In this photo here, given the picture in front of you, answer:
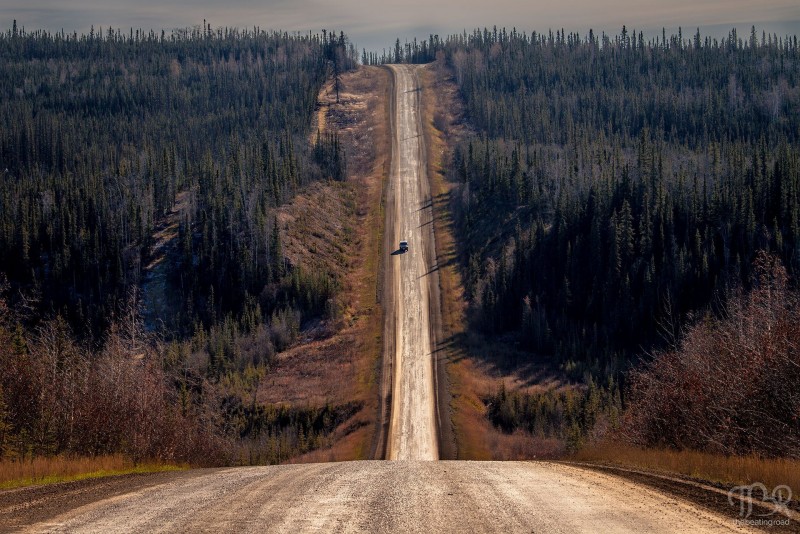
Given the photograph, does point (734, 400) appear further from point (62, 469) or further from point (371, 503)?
point (62, 469)

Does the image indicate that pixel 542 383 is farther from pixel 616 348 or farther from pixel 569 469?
pixel 569 469

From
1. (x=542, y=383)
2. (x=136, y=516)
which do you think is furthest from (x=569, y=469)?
(x=542, y=383)

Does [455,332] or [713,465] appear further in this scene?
[455,332]

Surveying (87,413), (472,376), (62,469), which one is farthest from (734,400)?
(472,376)

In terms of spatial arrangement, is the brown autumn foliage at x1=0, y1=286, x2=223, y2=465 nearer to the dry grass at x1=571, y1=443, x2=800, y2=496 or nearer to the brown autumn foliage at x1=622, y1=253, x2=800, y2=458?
the dry grass at x1=571, y1=443, x2=800, y2=496

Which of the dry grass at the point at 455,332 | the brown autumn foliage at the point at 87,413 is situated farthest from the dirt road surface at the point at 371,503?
the dry grass at the point at 455,332

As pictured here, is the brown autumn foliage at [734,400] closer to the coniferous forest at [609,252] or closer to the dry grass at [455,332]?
the dry grass at [455,332]

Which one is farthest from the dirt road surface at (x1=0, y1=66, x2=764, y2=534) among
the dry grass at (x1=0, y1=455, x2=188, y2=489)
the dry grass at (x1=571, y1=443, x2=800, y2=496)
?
the dry grass at (x1=0, y1=455, x2=188, y2=489)
